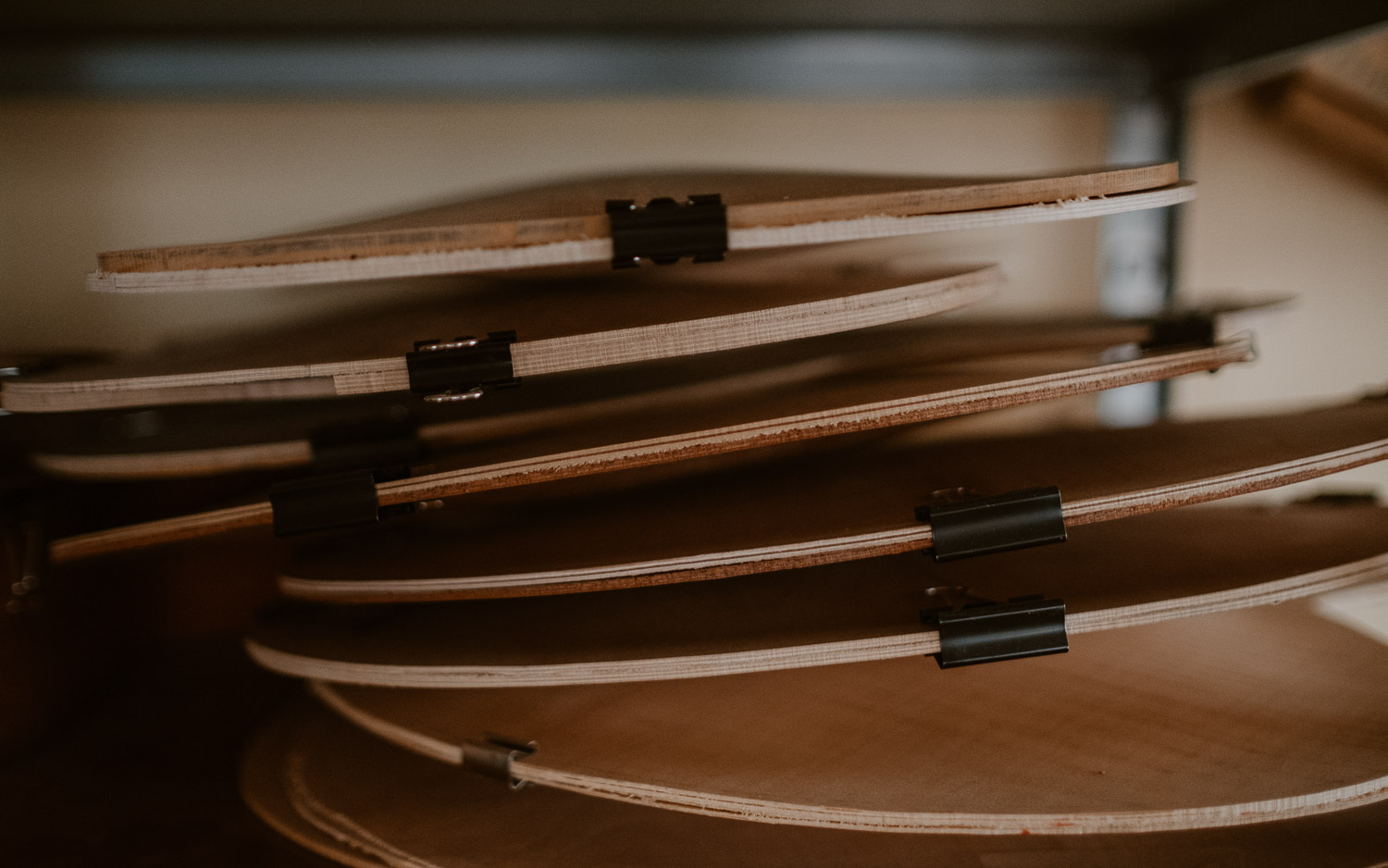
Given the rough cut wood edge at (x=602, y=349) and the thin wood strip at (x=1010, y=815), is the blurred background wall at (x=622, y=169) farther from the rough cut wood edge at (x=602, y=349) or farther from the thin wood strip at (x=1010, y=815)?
the thin wood strip at (x=1010, y=815)

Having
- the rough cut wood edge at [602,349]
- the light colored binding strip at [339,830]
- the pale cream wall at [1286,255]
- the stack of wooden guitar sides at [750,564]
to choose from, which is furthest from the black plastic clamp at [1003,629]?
the pale cream wall at [1286,255]

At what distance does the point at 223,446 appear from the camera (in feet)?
2.48

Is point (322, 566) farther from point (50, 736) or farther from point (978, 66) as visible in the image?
point (978, 66)

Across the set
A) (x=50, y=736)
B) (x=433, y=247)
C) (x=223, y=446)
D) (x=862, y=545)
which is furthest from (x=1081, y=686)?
(x=50, y=736)

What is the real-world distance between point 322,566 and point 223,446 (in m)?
0.14

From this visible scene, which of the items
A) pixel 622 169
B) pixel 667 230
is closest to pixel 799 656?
pixel 667 230

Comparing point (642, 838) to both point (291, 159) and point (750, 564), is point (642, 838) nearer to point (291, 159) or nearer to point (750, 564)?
point (750, 564)

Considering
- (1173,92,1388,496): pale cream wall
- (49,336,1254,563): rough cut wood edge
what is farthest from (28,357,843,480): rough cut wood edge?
(1173,92,1388,496): pale cream wall

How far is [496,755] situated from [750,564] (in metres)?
0.28

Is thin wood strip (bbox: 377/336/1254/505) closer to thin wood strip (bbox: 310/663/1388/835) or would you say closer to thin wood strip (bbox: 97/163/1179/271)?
thin wood strip (bbox: 97/163/1179/271)

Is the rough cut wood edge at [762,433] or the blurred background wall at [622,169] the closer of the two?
the rough cut wood edge at [762,433]

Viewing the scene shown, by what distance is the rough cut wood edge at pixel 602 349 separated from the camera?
596 millimetres

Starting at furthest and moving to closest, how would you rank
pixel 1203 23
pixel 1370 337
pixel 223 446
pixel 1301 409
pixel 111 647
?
pixel 1370 337 → pixel 1203 23 → pixel 111 647 → pixel 1301 409 → pixel 223 446

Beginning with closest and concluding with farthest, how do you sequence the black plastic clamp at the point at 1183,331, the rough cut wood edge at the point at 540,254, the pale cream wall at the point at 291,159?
the rough cut wood edge at the point at 540,254 → the black plastic clamp at the point at 1183,331 → the pale cream wall at the point at 291,159
